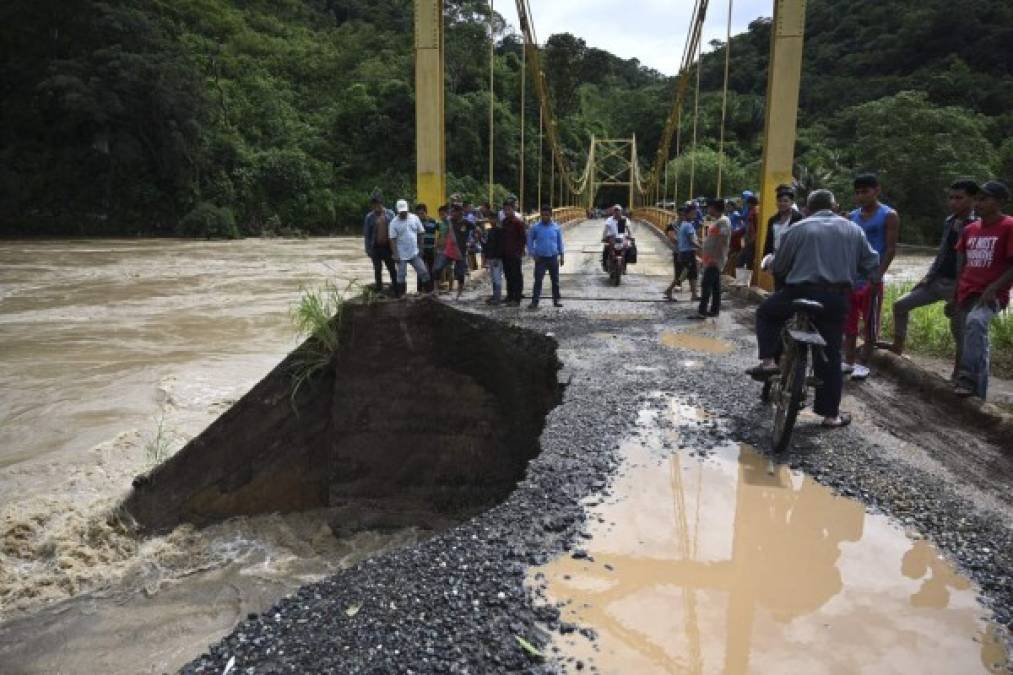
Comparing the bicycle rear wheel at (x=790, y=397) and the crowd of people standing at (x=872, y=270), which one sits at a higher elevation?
the crowd of people standing at (x=872, y=270)

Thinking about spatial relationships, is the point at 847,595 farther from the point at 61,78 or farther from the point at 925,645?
the point at 61,78

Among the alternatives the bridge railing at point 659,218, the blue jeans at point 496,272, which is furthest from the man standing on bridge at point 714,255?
the bridge railing at point 659,218

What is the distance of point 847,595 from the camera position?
2.46 m

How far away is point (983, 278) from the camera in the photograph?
4105 mm

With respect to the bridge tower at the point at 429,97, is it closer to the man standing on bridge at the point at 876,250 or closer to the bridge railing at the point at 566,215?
the man standing on bridge at the point at 876,250

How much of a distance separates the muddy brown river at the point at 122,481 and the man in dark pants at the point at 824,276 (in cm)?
263

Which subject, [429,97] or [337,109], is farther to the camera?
[337,109]

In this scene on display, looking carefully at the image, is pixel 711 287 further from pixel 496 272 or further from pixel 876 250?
pixel 876 250

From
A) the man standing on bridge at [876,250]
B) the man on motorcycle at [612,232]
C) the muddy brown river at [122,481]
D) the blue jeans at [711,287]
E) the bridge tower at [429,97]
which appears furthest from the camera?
the man on motorcycle at [612,232]

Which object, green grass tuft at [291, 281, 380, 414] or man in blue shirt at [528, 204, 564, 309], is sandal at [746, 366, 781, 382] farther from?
man in blue shirt at [528, 204, 564, 309]

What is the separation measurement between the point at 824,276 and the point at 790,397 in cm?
70

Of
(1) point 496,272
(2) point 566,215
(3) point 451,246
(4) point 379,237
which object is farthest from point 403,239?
(2) point 566,215

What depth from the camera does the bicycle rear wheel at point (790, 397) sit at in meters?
3.57

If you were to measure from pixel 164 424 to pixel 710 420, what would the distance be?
6.05 m
